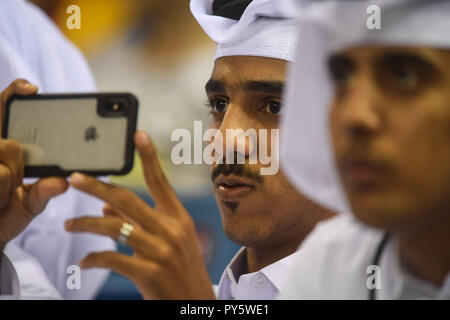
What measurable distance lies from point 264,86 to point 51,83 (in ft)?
2.30

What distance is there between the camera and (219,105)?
3.39 feet

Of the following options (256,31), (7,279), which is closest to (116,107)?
(256,31)

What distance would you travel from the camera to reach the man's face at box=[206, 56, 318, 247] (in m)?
0.95

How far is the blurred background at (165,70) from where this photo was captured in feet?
3.91

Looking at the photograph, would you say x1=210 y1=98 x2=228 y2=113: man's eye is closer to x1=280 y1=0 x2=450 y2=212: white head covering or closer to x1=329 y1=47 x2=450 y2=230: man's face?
x1=280 y1=0 x2=450 y2=212: white head covering

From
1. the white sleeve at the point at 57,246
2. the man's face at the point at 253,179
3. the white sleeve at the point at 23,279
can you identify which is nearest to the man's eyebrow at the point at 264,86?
the man's face at the point at 253,179

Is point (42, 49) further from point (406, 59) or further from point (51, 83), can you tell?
point (406, 59)

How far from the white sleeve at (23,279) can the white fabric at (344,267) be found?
0.52m

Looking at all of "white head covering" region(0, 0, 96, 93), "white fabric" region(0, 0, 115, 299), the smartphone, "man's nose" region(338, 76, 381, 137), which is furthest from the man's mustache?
"white head covering" region(0, 0, 96, 93)

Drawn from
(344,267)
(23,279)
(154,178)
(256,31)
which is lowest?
(23,279)

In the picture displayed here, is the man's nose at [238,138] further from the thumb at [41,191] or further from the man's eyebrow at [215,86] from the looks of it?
the thumb at [41,191]

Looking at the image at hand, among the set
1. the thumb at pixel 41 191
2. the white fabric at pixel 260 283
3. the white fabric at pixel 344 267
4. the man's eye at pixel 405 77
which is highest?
the man's eye at pixel 405 77

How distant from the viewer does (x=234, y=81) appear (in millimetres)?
995

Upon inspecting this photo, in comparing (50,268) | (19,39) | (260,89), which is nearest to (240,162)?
(260,89)
